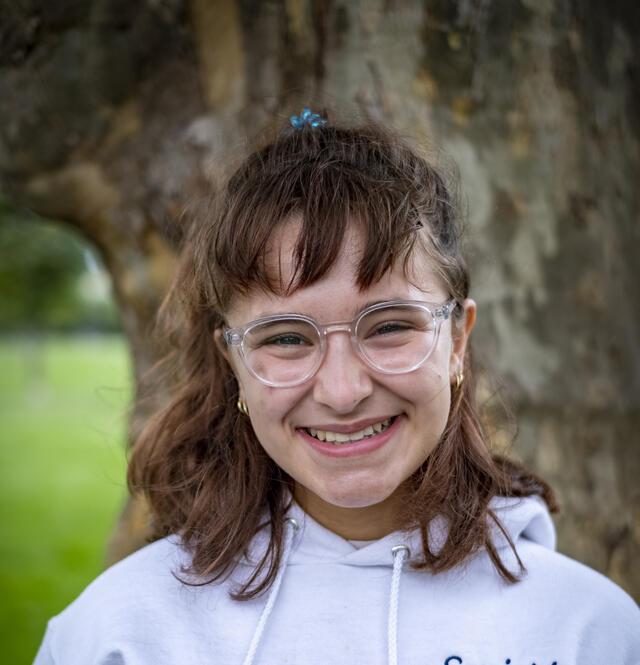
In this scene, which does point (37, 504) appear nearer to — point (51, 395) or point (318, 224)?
point (318, 224)

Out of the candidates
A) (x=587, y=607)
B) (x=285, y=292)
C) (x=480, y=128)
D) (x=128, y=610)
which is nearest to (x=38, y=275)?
(x=480, y=128)

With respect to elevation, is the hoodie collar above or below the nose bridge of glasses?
below

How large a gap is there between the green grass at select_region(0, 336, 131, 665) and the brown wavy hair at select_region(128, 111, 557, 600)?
35 cm

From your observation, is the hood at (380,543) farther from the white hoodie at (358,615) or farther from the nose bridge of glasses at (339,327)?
the nose bridge of glasses at (339,327)

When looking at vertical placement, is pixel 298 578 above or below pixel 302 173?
below

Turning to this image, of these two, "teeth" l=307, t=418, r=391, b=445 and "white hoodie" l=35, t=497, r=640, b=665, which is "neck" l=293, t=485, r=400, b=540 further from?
"teeth" l=307, t=418, r=391, b=445

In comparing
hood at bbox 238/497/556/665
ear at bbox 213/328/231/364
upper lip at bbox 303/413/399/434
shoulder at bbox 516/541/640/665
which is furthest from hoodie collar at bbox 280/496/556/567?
ear at bbox 213/328/231/364

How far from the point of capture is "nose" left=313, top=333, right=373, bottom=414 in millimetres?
1974

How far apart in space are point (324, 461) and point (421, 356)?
38cm

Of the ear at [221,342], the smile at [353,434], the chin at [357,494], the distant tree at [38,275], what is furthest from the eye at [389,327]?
the distant tree at [38,275]

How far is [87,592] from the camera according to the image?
231 centimetres

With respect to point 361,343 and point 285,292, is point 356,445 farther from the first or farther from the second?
point 285,292

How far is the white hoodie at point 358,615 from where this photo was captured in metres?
2.08

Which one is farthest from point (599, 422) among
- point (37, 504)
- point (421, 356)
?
point (37, 504)
